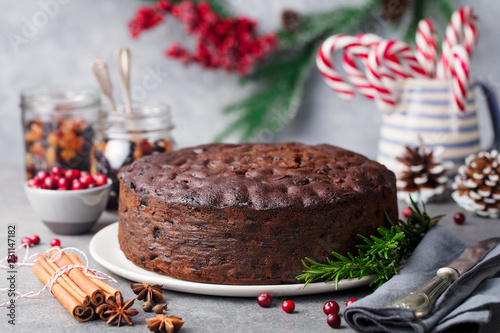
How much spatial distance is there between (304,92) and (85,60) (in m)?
1.22

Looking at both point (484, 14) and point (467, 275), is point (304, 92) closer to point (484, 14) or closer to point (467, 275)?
point (484, 14)

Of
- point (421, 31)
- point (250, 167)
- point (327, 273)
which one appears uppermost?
point (421, 31)

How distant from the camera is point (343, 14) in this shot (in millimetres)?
2988

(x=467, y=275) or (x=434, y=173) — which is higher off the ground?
(x=467, y=275)

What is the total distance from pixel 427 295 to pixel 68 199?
1.16 meters

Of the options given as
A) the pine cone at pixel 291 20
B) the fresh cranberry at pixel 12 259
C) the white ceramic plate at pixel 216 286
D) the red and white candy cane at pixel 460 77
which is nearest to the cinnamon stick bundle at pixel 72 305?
the white ceramic plate at pixel 216 286

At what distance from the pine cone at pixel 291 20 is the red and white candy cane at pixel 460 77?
96 centimetres

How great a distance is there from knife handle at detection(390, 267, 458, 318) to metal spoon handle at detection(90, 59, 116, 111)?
1.45 meters

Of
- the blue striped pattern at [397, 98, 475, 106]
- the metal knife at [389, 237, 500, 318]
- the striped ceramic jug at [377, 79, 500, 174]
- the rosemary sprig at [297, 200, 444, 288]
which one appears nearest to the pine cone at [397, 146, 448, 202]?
the striped ceramic jug at [377, 79, 500, 174]

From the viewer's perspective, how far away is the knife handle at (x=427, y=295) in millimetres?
1215

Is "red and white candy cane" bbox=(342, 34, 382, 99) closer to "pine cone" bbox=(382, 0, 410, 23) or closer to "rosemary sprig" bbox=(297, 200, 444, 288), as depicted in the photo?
"pine cone" bbox=(382, 0, 410, 23)

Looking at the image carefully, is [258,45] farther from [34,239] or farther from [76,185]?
[34,239]

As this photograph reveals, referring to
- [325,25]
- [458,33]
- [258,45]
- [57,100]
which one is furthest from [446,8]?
[57,100]

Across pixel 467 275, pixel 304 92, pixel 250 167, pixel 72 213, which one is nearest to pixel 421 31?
pixel 304 92
